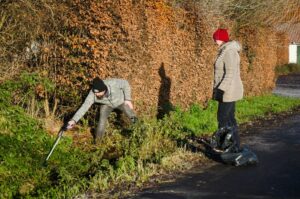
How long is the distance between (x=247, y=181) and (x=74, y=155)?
307 centimetres

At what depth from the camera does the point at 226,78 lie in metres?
8.70

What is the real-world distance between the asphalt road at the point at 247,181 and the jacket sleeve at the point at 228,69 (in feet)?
4.17

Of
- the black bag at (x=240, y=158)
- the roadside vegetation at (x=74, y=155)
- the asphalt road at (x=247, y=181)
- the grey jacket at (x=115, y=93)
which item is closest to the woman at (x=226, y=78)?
the black bag at (x=240, y=158)

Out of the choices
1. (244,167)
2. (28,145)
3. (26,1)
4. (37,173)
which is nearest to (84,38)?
(26,1)

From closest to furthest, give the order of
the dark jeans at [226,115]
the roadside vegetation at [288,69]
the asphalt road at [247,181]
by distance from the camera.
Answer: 1. the asphalt road at [247,181]
2. the dark jeans at [226,115]
3. the roadside vegetation at [288,69]

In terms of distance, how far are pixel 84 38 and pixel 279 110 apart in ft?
29.5

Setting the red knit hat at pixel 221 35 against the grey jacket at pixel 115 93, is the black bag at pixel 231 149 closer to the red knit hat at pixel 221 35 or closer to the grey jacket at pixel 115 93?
the red knit hat at pixel 221 35

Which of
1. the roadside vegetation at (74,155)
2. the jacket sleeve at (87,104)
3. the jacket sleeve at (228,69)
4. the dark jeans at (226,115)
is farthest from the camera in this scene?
the jacket sleeve at (87,104)

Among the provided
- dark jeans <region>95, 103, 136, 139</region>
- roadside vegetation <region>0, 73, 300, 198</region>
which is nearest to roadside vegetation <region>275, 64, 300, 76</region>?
roadside vegetation <region>0, 73, 300, 198</region>

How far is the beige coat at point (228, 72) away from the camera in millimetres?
8695

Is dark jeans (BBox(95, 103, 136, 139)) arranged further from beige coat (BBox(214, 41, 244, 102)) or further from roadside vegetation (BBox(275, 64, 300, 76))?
roadside vegetation (BBox(275, 64, 300, 76))

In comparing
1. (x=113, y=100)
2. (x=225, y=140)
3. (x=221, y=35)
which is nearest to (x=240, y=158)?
(x=225, y=140)

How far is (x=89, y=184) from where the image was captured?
7.41 metres

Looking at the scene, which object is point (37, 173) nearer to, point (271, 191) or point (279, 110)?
point (271, 191)
